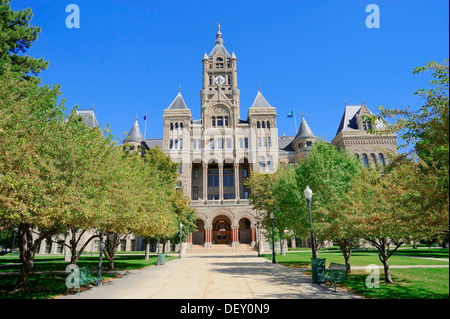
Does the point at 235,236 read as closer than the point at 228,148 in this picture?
Yes

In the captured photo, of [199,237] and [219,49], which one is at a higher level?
[219,49]

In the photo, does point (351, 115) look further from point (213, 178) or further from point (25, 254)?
point (25, 254)

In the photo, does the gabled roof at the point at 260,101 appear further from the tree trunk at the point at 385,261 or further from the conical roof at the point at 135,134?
the tree trunk at the point at 385,261

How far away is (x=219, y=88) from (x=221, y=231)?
2948 centimetres

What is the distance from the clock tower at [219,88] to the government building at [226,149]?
0.69ft

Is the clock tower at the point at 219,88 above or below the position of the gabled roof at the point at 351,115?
above

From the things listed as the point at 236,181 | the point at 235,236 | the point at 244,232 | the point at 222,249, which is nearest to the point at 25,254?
the point at 222,249

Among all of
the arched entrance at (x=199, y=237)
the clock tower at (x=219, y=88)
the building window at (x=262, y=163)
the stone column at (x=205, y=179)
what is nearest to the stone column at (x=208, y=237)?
the arched entrance at (x=199, y=237)

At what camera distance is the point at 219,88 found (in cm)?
5847

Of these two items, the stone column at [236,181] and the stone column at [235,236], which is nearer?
the stone column at [235,236]

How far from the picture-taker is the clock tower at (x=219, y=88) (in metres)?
56.8
